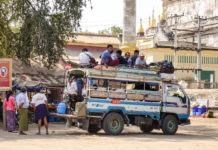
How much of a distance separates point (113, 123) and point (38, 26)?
7412mm

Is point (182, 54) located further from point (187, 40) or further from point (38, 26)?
point (38, 26)

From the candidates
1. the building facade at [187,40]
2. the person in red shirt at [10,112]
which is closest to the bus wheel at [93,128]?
the person in red shirt at [10,112]

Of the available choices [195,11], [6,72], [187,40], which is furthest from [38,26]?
[195,11]

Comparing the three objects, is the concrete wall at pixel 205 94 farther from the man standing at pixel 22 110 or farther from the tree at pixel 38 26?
the man standing at pixel 22 110

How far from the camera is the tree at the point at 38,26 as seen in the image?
2273cm

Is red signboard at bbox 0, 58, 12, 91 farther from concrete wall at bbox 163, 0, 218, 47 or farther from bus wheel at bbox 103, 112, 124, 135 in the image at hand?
concrete wall at bbox 163, 0, 218, 47

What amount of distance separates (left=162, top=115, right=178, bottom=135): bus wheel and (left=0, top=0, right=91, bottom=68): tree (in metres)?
7.10

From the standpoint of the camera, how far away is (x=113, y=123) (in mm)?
17734

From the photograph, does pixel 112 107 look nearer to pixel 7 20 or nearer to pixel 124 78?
pixel 124 78

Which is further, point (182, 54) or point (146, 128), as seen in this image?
Result: point (182, 54)

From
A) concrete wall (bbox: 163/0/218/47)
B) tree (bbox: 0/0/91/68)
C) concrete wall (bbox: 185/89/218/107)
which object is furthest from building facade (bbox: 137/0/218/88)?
tree (bbox: 0/0/91/68)

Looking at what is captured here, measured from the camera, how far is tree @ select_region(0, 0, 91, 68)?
22734mm

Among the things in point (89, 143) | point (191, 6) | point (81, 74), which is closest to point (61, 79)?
point (81, 74)

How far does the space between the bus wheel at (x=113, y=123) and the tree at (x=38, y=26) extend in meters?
6.49
